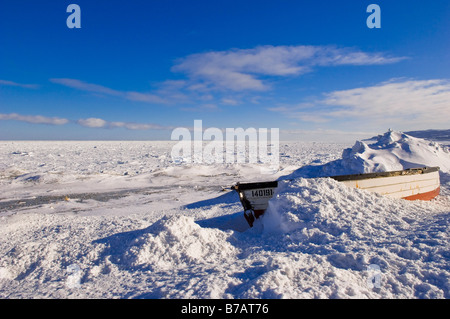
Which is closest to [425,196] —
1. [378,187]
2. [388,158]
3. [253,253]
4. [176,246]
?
[378,187]

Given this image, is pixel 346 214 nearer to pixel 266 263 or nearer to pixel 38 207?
pixel 266 263

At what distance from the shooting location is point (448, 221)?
527cm

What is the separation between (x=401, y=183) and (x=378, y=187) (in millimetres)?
1325

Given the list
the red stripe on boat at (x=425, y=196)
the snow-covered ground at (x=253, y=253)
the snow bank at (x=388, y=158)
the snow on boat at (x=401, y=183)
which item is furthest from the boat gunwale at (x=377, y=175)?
the snow bank at (x=388, y=158)

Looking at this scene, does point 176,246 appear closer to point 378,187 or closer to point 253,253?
point 253,253

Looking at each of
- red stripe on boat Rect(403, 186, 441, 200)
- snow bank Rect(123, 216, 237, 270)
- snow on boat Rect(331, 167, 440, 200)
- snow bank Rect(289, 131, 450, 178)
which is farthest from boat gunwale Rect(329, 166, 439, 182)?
snow bank Rect(123, 216, 237, 270)

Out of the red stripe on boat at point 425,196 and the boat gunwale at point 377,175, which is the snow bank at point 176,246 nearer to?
the boat gunwale at point 377,175

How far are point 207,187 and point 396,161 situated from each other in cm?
1046

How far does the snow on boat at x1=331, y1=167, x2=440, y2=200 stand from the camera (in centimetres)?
741

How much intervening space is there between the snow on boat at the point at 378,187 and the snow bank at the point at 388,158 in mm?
3100

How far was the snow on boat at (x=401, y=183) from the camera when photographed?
7.41m

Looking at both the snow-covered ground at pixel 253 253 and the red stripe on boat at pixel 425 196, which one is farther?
the red stripe on boat at pixel 425 196
